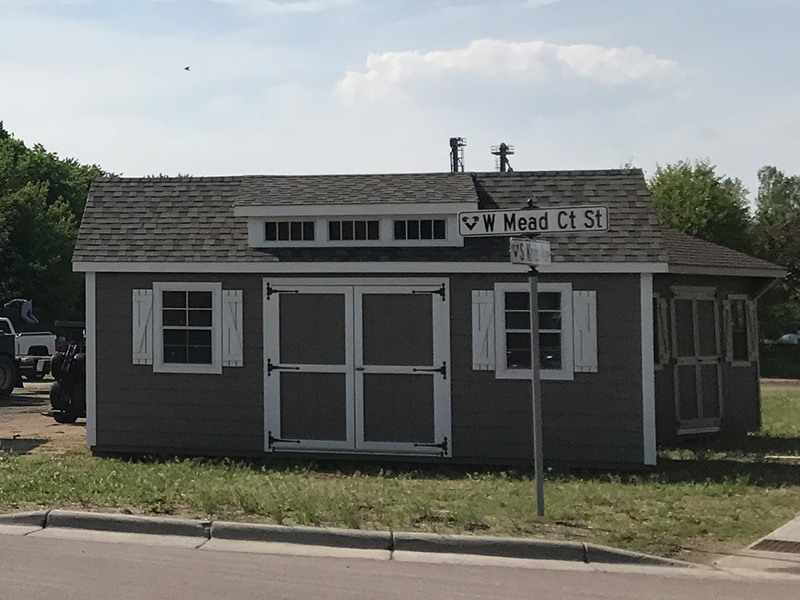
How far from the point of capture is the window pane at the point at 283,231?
14086mm

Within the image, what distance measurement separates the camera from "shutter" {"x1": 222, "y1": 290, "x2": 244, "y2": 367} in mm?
13945

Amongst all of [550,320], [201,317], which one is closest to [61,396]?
[201,317]

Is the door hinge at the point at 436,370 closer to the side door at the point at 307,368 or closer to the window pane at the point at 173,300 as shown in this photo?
the side door at the point at 307,368

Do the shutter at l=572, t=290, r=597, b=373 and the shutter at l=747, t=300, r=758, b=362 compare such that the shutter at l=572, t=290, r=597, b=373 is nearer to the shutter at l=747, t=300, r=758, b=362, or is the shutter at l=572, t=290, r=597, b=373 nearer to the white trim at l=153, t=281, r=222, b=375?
the white trim at l=153, t=281, r=222, b=375

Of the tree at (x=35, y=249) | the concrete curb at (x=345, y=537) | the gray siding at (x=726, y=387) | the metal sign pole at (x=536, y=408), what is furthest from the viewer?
the tree at (x=35, y=249)

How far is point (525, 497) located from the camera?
34.9ft

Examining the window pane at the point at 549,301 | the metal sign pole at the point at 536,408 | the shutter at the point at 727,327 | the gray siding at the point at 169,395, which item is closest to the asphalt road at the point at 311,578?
the metal sign pole at the point at 536,408

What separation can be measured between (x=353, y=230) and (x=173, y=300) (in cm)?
258

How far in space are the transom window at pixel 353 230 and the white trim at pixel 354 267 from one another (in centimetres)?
51

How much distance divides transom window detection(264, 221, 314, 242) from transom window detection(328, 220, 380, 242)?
0.29 metres

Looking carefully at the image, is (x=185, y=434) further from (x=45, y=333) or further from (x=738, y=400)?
(x=45, y=333)

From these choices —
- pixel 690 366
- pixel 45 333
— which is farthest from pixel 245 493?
pixel 45 333

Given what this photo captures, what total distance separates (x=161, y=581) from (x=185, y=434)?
6.67m

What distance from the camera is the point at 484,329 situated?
13.4 metres
